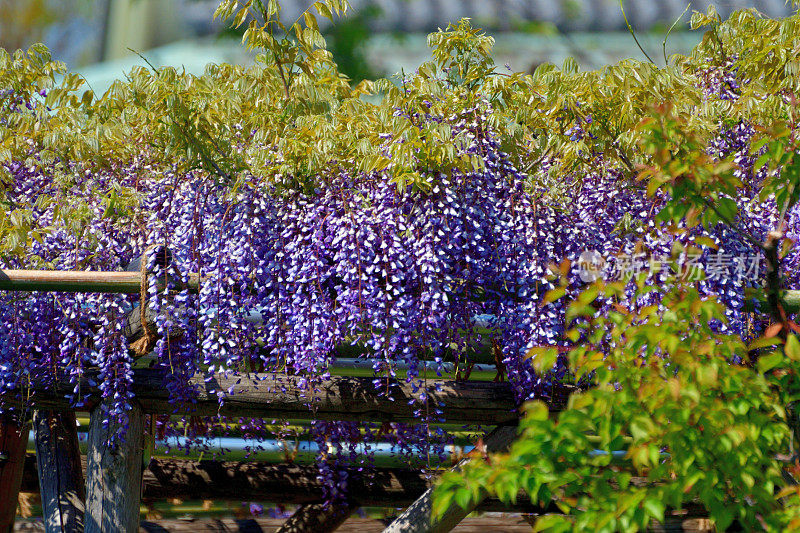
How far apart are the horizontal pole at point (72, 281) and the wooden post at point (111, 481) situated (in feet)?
2.07

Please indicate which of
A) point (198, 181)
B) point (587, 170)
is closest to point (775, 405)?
point (587, 170)

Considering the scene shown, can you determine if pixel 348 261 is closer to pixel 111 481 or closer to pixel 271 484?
pixel 111 481

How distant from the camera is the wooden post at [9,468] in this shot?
417 cm

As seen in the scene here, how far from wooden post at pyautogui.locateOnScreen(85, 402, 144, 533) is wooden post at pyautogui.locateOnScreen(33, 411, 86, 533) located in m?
0.68

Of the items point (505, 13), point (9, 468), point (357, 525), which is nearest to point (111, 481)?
point (9, 468)

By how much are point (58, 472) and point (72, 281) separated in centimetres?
161

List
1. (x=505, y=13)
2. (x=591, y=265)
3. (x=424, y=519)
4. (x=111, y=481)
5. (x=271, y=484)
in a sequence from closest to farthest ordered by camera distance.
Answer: (x=591, y=265) < (x=424, y=519) < (x=111, y=481) < (x=271, y=484) < (x=505, y=13)

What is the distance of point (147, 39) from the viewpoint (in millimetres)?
7000

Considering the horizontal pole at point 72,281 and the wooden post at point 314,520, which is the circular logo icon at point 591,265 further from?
the wooden post at point 314,520

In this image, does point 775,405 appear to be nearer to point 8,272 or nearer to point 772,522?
point 772,522

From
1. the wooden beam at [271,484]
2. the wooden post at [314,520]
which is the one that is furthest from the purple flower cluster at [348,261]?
the wooden post at [314,520]

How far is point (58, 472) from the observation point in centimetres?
411

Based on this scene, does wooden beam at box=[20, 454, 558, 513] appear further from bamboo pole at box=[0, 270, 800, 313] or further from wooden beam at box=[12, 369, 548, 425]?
bamboo pole at box=[0, 270, 800, 313]

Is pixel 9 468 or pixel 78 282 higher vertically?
pixel 78 282
